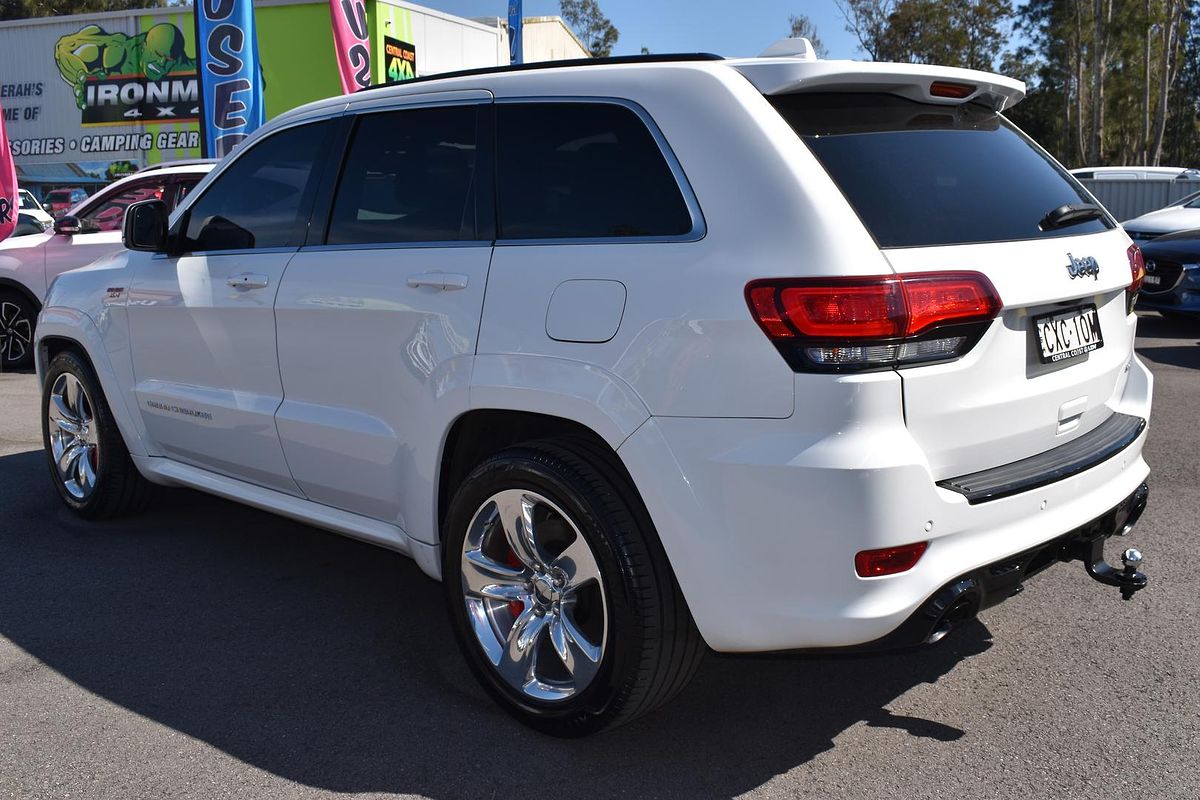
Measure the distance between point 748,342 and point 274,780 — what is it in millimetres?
1707

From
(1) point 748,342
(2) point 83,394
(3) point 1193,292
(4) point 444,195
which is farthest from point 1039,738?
(3) point 1193,292

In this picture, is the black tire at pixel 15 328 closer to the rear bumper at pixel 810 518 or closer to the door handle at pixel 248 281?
the door handle at pixel 248 281

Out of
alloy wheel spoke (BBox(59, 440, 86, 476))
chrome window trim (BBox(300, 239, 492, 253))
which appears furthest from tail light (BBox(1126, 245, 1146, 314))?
alloy wheel spoke (BBox(59, 440, 86, 476))

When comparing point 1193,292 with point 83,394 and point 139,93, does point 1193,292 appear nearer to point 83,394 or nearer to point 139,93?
point 83,394

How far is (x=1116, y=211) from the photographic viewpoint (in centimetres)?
2330

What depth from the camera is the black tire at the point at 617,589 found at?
2.74 metres

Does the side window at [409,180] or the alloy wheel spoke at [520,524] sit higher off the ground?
the side window at [409,180]

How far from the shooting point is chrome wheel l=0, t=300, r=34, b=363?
10.0m

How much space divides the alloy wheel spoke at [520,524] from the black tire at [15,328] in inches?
337

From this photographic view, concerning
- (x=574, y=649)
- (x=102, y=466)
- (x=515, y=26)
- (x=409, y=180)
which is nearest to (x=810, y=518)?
(x=574, y=649)

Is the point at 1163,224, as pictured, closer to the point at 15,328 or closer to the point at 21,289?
the point at 21,289

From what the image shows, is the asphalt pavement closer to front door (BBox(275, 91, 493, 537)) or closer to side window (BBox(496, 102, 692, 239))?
front door (BBox(275, 91, 493, 537))

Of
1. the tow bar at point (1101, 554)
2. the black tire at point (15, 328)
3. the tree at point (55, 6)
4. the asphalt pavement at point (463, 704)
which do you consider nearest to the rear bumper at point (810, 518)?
the asphalt pavement at point (463, 704)

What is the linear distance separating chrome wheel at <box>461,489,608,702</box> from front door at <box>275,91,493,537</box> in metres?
0.30
